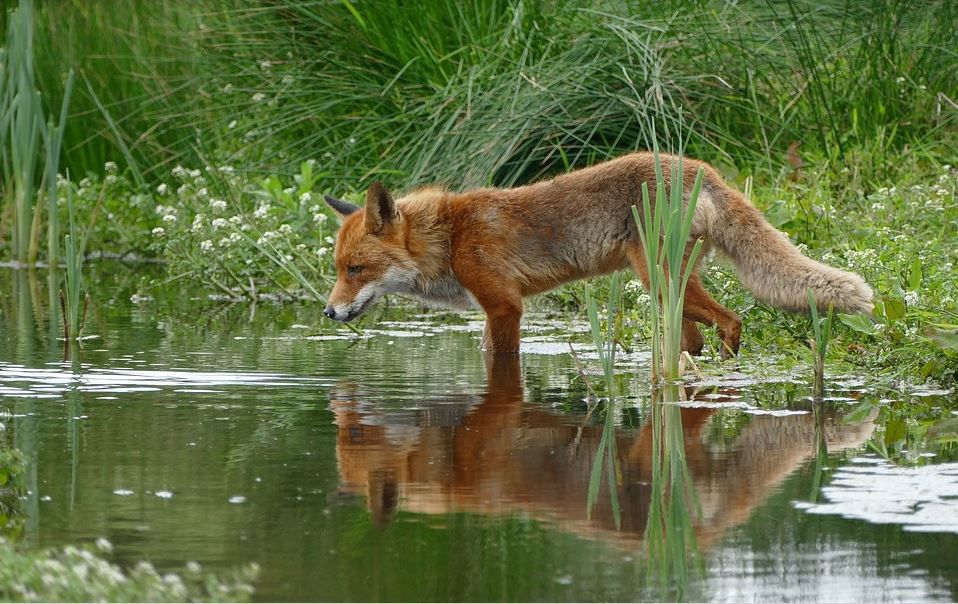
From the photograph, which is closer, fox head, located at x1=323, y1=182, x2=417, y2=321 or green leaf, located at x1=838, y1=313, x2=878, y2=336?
green leaf, located at x1=838, y1=313, x2=878, y2=336

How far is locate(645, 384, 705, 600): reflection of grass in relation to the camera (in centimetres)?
374

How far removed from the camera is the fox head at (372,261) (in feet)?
27.7

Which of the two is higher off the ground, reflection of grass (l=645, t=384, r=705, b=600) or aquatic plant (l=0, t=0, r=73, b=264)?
aquatic plant (l=0, t=0, r=73, b=264)

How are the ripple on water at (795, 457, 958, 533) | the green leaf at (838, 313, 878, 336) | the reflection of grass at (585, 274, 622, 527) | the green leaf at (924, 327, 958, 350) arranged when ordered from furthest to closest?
the green leaf at (838, 313, 878, 336) → the green leaf at (924, 327, 958, 350) → the reflection of grass at (585, 274, 622, 527) → the ripple on water at (795, 457, 958, 533)

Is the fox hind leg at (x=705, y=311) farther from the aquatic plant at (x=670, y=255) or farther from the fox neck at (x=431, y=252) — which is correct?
the aquatic plant at (x=670, y=255)

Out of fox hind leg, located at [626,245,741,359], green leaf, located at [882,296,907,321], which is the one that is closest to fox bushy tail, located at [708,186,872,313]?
fox hind leg, located at [626,245,741,359]

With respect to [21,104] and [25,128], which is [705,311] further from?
[25,128]

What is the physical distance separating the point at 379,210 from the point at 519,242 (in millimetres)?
828

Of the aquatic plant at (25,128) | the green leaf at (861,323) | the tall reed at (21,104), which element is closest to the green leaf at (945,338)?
the green leaf at (861,323)

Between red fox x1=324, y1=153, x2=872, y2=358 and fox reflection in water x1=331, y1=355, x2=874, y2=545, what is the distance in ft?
5.74

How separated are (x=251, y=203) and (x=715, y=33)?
4439mm

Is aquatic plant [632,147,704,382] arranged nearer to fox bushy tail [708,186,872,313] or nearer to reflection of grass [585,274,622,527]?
reflection of grass [585,274,622,527]

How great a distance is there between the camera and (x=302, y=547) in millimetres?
4016

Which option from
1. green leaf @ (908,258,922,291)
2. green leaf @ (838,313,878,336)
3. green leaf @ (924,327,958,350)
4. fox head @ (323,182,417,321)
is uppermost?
fox head @ (323,182,417,321)
